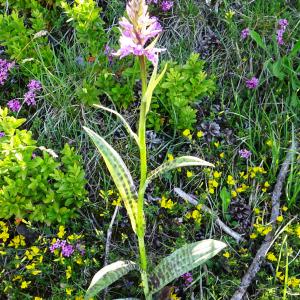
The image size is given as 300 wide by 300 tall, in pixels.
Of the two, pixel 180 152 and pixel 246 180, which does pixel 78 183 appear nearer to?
pixel 180 152

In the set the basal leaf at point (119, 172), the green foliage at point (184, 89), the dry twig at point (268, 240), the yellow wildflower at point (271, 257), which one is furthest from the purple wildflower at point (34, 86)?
the yellow wildflower at point (271, 257)

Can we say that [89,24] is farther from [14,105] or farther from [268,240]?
[268,240]

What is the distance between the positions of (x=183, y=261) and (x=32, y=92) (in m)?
1.42

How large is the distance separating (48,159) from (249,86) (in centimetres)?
128

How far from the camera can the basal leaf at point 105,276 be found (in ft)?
5.83

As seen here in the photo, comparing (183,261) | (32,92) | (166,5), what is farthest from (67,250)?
(166,5)

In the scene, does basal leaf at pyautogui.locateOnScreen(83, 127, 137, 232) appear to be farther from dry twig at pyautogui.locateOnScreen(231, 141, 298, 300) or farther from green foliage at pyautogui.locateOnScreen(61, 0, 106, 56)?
green foliage at pyautogui.locateOnScreen(61, 0, 106, 56)

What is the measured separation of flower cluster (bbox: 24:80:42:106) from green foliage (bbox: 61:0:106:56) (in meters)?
0.36

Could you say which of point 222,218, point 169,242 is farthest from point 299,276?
point 169,242

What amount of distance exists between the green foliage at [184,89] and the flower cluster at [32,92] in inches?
27.8

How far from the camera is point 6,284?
85.4 inches

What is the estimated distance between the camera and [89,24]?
267cm

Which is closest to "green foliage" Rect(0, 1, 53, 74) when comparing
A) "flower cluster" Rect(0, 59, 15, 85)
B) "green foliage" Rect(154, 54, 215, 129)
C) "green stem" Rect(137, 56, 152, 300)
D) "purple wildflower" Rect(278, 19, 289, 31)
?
"flower cluster" Rect(0, 59, 15, 85)

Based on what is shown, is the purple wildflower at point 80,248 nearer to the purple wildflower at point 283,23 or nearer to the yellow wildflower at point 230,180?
the yellow wildflower at point 230,180
